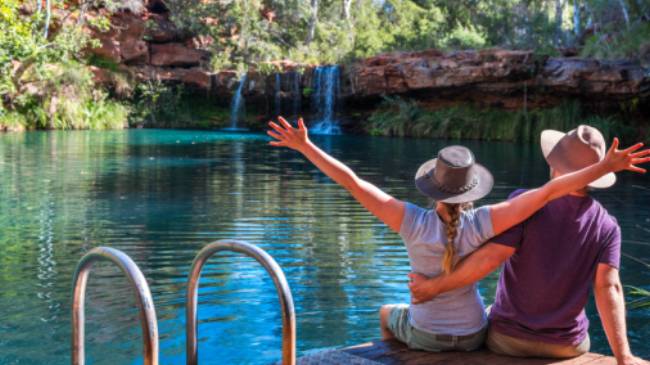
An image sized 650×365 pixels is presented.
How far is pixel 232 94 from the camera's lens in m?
36.2

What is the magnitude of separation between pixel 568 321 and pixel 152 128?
32465mm

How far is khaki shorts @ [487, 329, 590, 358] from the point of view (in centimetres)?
355

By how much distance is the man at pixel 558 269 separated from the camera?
11.1 ft

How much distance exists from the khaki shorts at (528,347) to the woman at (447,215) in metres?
0.07

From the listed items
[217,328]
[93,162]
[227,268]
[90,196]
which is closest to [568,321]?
[217,328]

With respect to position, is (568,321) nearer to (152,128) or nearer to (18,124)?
(18,124)

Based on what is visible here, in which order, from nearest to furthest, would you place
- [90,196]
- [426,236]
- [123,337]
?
[426,236] → [123,337] → [90,196]

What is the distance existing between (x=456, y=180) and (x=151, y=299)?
1300 mm

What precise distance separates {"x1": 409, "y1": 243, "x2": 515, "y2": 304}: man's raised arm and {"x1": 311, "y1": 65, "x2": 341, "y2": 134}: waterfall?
99.9ft

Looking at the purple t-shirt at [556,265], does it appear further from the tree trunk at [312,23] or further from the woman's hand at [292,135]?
the tree trunk at [312,23]

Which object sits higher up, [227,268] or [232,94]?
[232,94]

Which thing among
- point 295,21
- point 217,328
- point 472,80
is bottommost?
point 217,328

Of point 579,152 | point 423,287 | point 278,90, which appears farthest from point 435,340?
point 278,90

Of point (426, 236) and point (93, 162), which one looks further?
point (93, 162)
